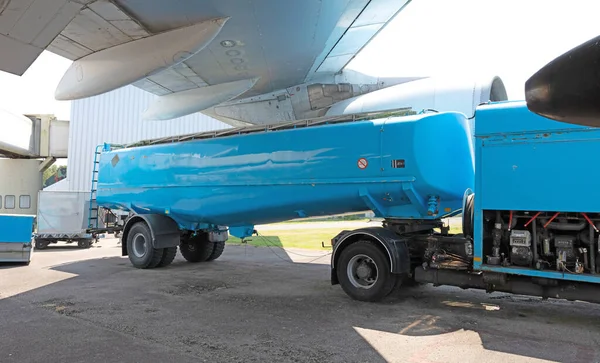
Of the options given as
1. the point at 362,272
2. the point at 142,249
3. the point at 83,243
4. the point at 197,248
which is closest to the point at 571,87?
the point at 362,272

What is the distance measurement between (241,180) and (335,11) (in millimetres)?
3734

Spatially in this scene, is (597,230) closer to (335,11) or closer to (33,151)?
(335,11)

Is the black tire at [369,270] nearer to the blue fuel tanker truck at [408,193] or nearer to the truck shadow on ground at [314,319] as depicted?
the blue fuel tanker truck at [408,193]

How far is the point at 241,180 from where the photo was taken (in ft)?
28.5

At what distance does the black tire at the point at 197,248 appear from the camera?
1173 centimetres

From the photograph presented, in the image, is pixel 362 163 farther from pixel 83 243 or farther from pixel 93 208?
pixel 83 243

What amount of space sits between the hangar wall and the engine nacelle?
1925 cm

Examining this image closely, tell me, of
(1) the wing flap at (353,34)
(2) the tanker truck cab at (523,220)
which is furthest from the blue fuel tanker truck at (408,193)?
(1) the wing flap at (353,34)

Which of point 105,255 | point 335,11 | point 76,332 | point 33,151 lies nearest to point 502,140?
point 335,11

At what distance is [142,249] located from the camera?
10.7m

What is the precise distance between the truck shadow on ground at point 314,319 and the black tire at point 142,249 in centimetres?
111

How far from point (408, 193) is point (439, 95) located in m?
2.39

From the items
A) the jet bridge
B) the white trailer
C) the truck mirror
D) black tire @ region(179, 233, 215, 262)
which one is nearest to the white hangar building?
the jet bridge

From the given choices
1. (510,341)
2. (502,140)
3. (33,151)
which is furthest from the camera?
(33,151)
